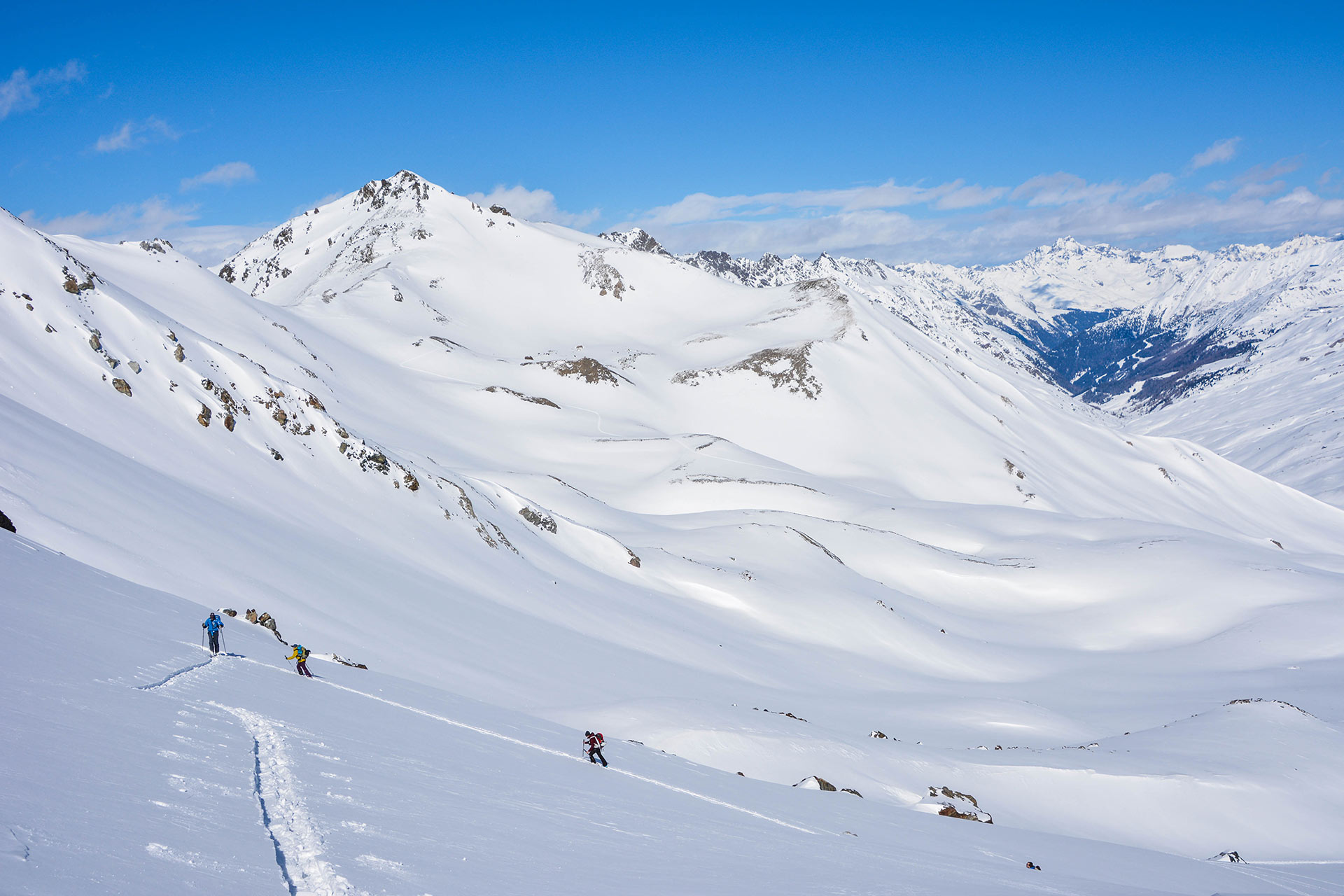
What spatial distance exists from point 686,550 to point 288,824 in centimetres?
5267

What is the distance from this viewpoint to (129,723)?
11.1 meters

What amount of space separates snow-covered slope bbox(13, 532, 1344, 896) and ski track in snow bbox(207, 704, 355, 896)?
3 cm

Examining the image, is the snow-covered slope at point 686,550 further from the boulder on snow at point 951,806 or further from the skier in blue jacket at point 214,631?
the skier in blue jacket at point 214,631

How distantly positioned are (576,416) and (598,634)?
71784 mm

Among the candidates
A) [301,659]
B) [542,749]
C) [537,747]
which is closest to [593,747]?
[542,749]

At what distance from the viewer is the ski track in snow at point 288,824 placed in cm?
792

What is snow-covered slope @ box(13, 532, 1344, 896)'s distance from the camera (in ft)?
25.9

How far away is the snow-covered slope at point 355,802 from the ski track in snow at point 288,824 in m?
0.03

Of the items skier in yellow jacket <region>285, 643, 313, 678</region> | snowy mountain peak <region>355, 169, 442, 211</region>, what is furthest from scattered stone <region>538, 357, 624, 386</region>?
skier in yellow jacket <region>285, 643, 313, 678</region>

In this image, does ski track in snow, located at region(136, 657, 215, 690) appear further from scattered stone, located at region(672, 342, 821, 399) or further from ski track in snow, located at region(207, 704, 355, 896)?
scattered stone, located at region(672, 342, 821, 399)

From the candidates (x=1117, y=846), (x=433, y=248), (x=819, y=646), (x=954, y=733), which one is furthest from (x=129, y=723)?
(x=433, y=248)

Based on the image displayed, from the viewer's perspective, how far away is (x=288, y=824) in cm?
923

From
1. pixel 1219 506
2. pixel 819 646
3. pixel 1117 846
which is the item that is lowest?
pixel 1117 846

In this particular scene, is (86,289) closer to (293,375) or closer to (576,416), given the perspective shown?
(293,375)
